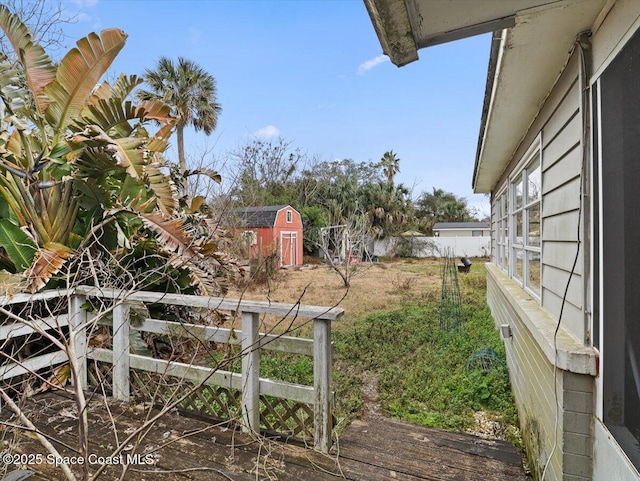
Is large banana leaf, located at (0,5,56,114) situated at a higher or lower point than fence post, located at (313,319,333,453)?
higher

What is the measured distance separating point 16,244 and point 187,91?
46.7 feet

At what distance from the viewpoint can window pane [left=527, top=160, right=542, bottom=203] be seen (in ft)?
11.7

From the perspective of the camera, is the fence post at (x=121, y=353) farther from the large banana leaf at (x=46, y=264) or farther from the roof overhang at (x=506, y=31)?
the roof overhang at (x=506, y=31)

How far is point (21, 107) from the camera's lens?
4113 mm

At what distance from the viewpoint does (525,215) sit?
4.39 m

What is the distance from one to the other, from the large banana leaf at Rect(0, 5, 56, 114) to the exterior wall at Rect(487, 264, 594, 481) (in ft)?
16.6

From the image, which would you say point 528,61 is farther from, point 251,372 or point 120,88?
point 120,88

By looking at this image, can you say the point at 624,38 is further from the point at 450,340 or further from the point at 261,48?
the point at 261,48

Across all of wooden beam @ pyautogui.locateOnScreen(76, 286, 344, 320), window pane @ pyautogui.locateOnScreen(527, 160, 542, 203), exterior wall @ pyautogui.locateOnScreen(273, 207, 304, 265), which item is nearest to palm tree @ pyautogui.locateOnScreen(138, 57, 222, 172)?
exterior wall @ pyautogui.locateOnScreen(273, 207, 304, 265)

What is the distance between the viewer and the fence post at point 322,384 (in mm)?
2443

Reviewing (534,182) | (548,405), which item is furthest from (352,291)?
(548,405)

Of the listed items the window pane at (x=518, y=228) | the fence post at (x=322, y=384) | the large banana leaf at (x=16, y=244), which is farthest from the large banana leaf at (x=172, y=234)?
the window pane at (x=518, y=228)

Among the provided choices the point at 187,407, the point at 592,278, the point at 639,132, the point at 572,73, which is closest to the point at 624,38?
the point at 639,132

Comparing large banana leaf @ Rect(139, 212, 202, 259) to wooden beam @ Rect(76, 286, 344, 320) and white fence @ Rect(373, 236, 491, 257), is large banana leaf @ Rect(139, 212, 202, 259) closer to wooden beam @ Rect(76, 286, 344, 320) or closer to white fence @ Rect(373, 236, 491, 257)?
wooden beam @ Rect(76, 286, 344, 320)
